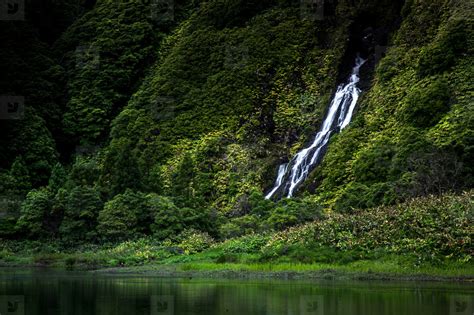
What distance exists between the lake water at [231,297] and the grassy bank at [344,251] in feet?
11.6

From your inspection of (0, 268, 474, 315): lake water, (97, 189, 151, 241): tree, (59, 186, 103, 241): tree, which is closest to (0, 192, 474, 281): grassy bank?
(97, 189, 151, 241): tree

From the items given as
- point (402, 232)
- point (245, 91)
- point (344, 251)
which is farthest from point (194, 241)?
point (245, 91)

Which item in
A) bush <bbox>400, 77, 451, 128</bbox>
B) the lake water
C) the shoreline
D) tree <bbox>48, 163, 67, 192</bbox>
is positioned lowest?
the shoreline

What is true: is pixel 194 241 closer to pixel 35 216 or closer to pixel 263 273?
pixel 263 273

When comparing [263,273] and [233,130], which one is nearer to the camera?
[263,273]

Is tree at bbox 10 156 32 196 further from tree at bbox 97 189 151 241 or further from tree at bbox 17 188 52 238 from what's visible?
tree at bbox 97 189 151 241

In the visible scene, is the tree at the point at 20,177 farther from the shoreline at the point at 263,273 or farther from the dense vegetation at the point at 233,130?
the shoreline at the point at 263,273

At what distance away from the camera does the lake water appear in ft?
67.1

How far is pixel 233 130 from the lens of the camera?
76.9 meters

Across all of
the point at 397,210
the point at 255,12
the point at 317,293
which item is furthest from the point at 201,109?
the point at 317,293

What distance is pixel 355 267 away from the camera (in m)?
35.0

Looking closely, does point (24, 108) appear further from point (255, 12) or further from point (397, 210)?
point (397, 210)

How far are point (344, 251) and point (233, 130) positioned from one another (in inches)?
1626

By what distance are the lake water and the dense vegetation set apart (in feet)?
23.2
